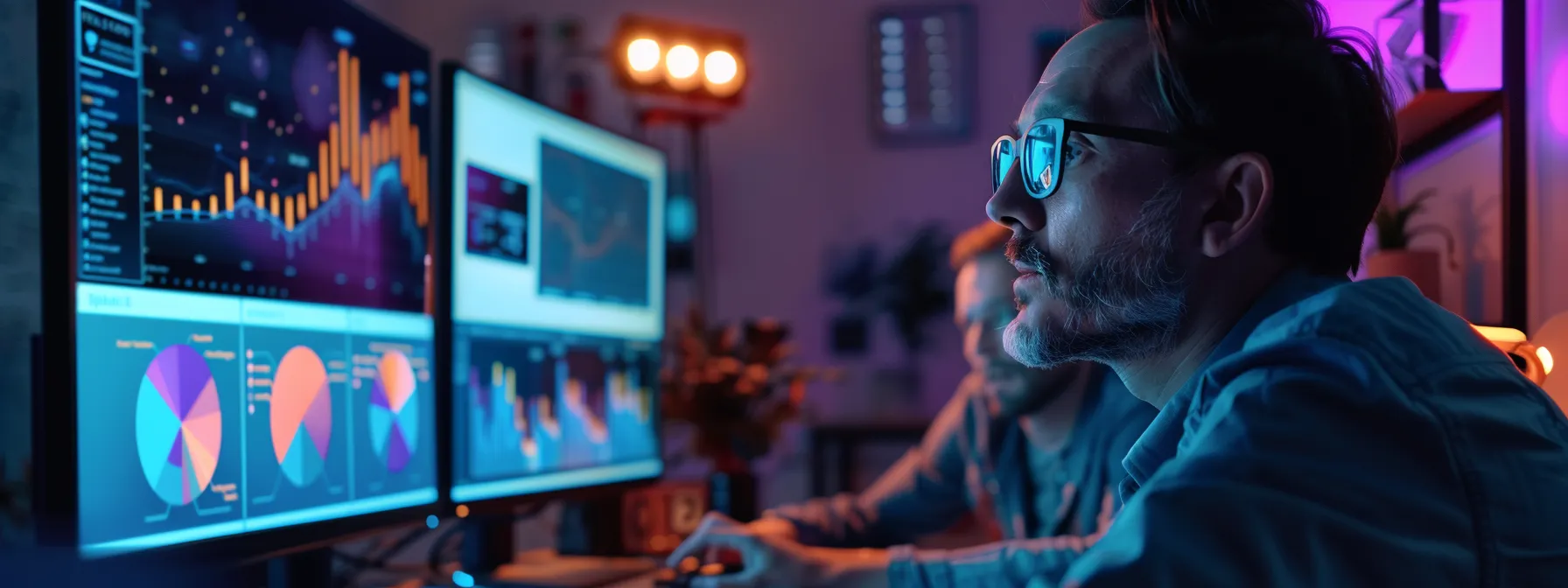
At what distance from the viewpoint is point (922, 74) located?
14.8 ft

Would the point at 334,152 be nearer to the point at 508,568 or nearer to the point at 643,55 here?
the point at 508,568

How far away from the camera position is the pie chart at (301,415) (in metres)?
1.03

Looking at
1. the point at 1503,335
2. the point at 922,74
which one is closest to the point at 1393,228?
the point at 1503,335

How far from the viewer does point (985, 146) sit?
452cm

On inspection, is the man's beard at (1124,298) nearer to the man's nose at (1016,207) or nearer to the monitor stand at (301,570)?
the man's nose at (1016,207)

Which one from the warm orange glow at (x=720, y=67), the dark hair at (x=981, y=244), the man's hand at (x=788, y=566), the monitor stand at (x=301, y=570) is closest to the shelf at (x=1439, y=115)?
the dark hair at (x=981, y=244)

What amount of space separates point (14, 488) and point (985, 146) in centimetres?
373

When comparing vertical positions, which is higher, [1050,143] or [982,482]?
[1050,143]

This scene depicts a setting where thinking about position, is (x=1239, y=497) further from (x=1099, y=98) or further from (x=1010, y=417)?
(x=1010, y=417)

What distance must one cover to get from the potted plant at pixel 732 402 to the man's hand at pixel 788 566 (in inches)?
16.7

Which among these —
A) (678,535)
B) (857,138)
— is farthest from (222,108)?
(857,138)

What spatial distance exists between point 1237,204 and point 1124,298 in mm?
107

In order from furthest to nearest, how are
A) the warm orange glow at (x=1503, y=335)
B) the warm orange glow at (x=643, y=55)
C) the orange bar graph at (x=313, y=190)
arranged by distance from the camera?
the warm orange glow at (x=643, y=55)
the orange bar graph at (x=313, y=190)
the warm orange glow at (x=1503, y=335)

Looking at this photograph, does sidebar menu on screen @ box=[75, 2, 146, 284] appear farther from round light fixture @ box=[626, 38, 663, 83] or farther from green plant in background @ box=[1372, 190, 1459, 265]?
round light fixture @ box=[626, 38, 663, 83]
